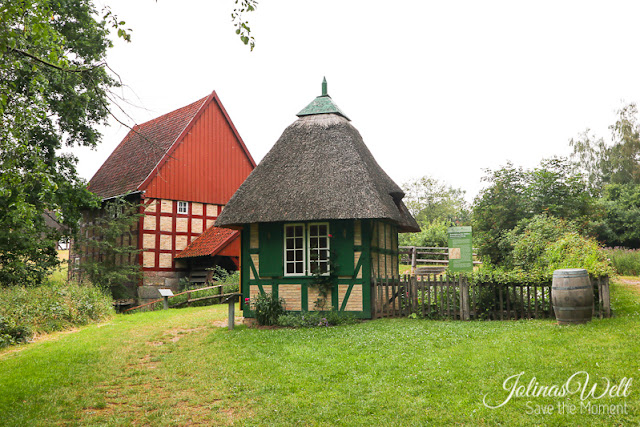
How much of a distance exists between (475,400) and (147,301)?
18.0 metres

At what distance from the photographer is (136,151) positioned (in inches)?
1010

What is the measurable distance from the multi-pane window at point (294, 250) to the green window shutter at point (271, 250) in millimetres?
166

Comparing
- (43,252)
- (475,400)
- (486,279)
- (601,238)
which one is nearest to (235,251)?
(43,252)

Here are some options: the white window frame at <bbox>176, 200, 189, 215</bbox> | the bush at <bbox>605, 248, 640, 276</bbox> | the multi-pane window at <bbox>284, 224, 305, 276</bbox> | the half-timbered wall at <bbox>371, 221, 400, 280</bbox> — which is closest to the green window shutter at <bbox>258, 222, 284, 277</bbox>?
the multi-pane window at <bbox>284, 224, 305, 276</bbox>

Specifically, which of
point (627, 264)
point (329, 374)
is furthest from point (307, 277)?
point (627, 264)

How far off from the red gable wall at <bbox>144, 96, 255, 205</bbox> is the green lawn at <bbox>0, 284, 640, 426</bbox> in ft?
40.0

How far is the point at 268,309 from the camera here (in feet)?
42.3

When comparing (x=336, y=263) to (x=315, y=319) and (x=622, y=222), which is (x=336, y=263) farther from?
(x=622, y=222)

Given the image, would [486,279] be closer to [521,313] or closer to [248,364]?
[521,313]

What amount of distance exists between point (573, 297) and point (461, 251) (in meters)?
4.86

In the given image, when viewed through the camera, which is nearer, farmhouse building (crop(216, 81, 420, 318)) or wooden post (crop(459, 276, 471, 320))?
wooden post (crop(459, 276, 471, 320))

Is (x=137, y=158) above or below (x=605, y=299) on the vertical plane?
above

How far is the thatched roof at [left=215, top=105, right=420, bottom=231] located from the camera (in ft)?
41.9

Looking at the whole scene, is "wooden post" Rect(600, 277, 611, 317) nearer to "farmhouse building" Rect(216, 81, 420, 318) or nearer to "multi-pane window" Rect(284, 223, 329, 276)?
"farmhouse building" Rect(216, 81, 420, 318)
